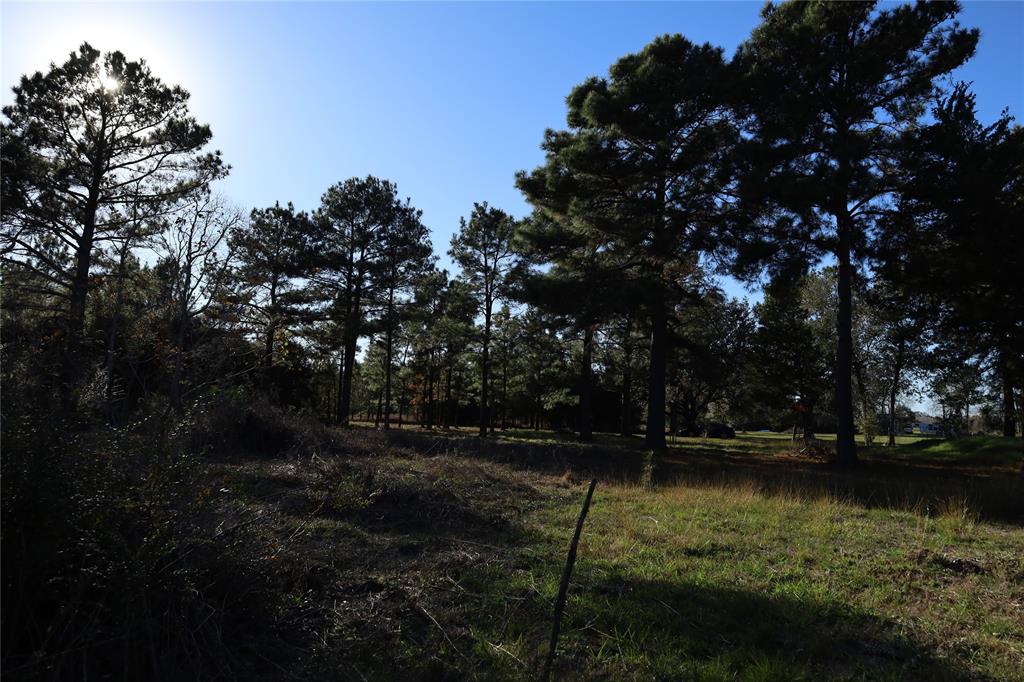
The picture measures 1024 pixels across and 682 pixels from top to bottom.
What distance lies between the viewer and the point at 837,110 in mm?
17094

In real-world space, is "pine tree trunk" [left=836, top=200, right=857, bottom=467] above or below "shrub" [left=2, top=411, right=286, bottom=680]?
above

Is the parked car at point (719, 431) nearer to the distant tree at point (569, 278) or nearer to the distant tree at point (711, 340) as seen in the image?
the distant tree at point (711, 340)

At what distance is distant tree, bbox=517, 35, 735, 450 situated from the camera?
60.2 ft

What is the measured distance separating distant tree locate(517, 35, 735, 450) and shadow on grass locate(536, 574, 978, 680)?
46.8 feet

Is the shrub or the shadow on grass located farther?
the shadow on grass

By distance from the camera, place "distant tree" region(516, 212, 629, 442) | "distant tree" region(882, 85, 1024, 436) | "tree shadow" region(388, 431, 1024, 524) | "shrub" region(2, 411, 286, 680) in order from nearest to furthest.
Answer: "shrub" region(2, 411, 286, 680)
"tree shadow" region(388, 431, 1024, 524)
"distant tree" region(882, 85, 1024, 436)
"distant tree" region(516, 212, 629, 442)

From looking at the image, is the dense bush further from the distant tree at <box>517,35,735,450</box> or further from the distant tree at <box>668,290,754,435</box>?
the distant tree at <box>668,290,754,435</box>

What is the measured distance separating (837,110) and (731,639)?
58.1 feet

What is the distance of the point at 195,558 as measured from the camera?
12.4 ft

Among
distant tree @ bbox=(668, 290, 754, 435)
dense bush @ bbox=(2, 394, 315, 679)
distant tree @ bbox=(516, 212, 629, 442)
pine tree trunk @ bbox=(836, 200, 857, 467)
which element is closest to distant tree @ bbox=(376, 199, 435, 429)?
distant tree @ bbox=(516, 212, 629, 442)

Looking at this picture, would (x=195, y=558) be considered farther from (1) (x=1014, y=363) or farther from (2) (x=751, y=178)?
(1) (x=1014, y=363)

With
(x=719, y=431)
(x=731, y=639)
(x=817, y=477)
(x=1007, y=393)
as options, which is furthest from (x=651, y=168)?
(x=719, y=431)

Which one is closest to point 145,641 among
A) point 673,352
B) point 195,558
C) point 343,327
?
point 195,558

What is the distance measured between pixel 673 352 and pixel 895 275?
8.13m
